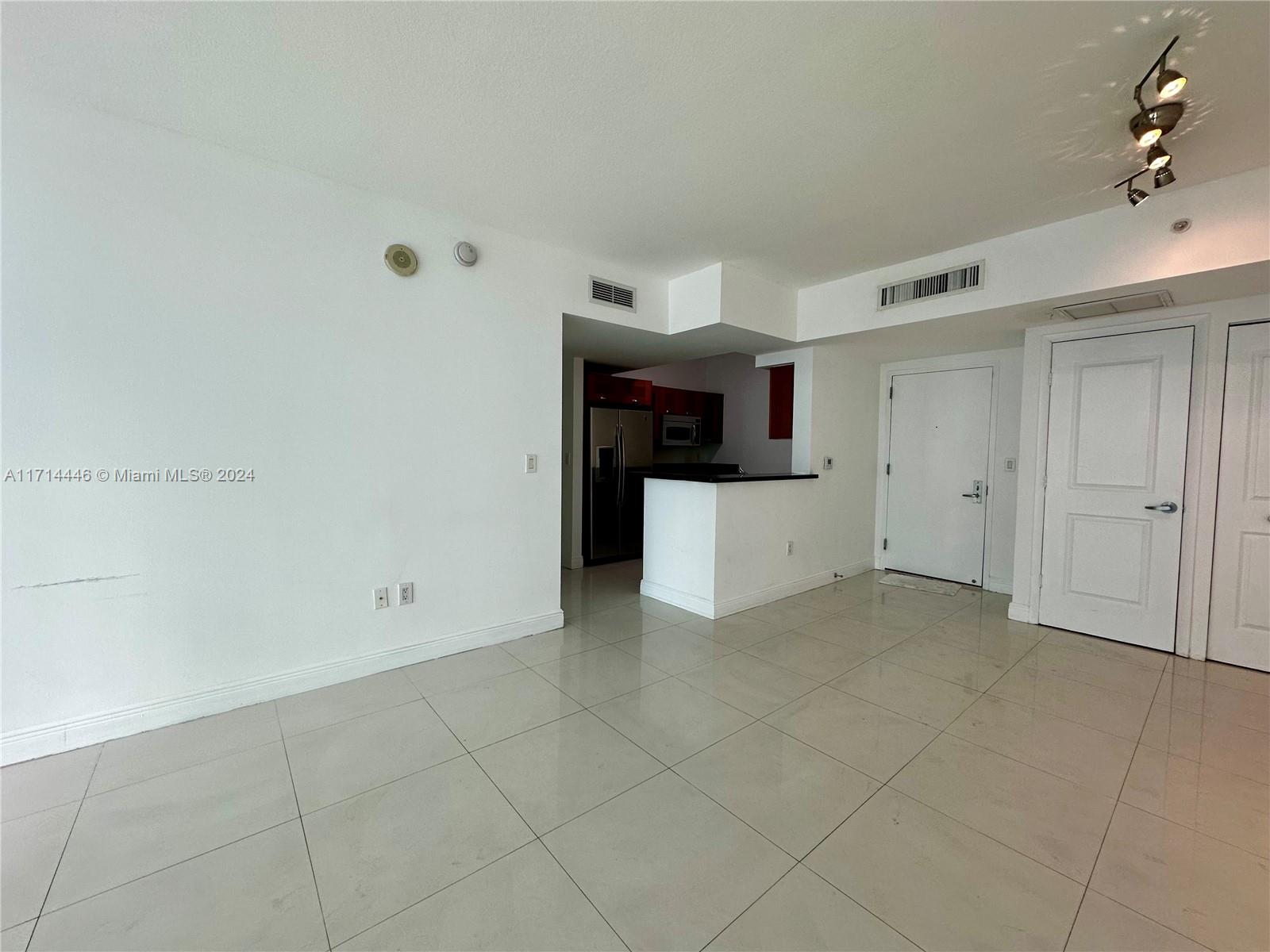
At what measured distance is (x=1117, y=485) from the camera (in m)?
3.25

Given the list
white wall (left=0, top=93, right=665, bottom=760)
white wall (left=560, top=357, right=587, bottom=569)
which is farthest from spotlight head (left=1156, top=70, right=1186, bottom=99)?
white wall (left=560, top=357, right=587, bottom=569)

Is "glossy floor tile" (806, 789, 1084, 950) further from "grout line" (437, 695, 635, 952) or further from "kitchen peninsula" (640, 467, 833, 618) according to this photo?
"kitchen peninsula" (640, 467, 833, 618)

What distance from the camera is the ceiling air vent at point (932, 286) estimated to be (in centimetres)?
315

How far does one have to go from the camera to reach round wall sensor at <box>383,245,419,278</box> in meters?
2.61

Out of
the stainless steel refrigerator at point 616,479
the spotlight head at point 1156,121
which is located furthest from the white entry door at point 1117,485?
the stainless steel refrigerator at point 616,479

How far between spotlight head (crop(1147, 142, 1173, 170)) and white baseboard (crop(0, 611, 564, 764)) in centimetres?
384

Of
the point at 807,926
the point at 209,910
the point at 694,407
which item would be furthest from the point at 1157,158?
the point at 694,407

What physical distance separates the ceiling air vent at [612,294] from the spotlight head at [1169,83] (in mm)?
2668

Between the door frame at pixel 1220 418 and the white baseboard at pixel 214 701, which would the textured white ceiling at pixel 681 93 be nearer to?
the door frame at pixel 1220 418

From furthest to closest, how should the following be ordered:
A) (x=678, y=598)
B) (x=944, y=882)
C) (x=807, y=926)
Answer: (x=678, y=598) < (x=944, y=882) < (x=807, y=926)

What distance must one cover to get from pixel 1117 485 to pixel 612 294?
12.0 ft

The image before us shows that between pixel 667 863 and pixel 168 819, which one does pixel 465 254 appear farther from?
pixel 667 863

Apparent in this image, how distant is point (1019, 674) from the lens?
2.73 meters

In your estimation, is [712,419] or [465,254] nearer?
[465,254]
